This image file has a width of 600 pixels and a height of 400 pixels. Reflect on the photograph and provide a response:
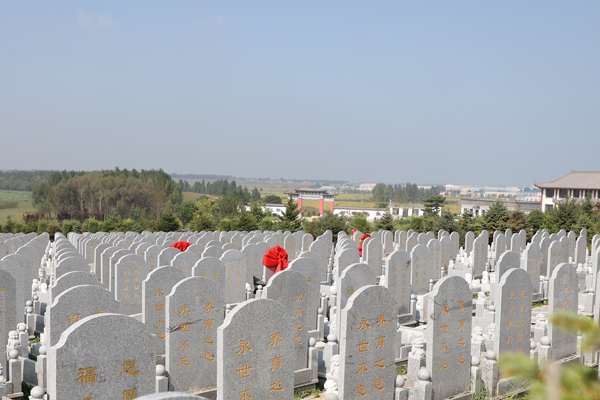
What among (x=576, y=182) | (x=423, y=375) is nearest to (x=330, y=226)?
(x=423, y=375)

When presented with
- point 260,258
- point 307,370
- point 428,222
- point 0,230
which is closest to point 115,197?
point 0,230

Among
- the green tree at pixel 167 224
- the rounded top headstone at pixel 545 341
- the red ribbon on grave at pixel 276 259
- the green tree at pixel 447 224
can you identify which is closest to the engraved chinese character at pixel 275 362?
the rounded top headstone at pixel 545 341

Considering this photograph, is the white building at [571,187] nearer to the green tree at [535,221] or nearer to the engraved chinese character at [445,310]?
the green tree at [535,221]

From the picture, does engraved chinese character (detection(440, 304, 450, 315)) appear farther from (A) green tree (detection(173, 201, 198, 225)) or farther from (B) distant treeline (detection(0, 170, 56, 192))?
(B) distant treeline (detection(0, 170, 56, 192))

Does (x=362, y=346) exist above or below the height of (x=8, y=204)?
above

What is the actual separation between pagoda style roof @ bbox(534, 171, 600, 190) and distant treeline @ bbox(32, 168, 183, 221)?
130ft

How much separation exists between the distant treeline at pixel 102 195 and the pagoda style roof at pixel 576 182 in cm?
3960

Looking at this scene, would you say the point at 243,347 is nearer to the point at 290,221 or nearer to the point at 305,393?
the point at 305,393

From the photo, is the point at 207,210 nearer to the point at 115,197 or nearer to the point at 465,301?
the point at 115,197

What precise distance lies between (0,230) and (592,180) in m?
47.8

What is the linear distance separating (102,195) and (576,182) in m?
48.9

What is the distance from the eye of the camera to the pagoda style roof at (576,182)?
45531 millimetres

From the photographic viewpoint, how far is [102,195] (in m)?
54.9

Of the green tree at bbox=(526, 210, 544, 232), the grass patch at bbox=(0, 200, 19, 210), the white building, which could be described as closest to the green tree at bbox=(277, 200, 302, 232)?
the green tree at bbox=(526, 210, 544, 232)
